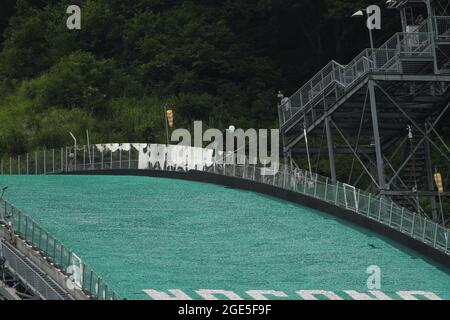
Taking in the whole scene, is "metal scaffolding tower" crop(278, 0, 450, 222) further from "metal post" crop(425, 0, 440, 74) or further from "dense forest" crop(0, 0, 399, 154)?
"dense forest" crop(0, 0, 399, 154)

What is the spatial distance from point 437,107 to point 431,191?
382cm

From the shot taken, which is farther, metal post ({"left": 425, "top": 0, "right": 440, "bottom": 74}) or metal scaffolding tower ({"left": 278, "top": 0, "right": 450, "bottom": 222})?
metal scaffolding tower ({"left": 278, "top": 0, "right": 450, "bottom": 222})

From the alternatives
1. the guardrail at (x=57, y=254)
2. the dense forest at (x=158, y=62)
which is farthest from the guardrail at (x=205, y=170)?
the dense forest at (x=158, y=62)

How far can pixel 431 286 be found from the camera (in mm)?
47125

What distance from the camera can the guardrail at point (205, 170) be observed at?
50.5m

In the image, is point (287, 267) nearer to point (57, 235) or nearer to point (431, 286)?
point (431, 286)

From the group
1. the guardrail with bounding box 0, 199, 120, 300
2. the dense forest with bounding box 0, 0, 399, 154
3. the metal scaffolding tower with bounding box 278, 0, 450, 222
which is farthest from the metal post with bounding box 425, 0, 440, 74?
the dense forest with bounding box 0, 0, 399, 154

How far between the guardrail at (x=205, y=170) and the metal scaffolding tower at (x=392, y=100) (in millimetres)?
2636

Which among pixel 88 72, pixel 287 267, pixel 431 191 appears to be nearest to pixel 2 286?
pixel 287 267

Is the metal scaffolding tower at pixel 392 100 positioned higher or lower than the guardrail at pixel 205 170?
higher

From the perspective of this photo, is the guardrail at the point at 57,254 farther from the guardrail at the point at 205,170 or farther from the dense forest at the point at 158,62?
the dense forest at the point at 158,62

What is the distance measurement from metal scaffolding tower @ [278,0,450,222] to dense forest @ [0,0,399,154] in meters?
20.8

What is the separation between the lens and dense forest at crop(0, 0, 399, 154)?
8931cm
